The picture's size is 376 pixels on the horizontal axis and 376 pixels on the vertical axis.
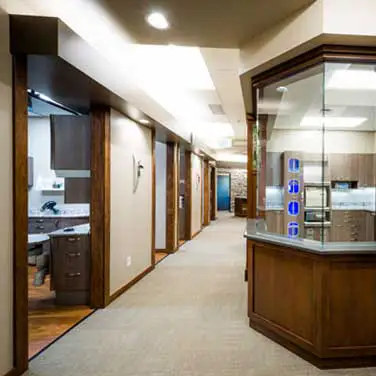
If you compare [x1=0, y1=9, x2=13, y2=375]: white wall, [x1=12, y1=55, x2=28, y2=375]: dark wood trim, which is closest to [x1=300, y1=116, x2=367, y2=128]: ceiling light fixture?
[x1=12, y1=55, x2=28, y2=375]: dark wood trim

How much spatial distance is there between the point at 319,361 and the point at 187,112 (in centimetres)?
578

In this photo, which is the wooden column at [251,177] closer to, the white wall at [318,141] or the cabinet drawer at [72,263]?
the white wall at [318,141]

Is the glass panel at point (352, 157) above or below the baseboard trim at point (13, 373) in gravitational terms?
above

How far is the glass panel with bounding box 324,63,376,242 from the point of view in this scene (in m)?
5.61

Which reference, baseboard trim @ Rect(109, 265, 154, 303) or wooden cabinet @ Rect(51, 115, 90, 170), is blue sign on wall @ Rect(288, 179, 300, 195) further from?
wooden cabinet @ Rect(51, 115, 90, 170)

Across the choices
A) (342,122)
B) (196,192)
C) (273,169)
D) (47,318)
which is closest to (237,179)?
(196,192)

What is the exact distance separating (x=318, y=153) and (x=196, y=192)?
4.88m

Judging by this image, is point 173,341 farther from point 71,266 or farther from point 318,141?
point 318,141

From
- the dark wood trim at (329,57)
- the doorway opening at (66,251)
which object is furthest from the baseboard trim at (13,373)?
the dark wood trim at (329,57)

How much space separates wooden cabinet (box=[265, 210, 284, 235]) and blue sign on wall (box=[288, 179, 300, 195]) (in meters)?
0.95

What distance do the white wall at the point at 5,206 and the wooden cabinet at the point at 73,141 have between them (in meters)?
1.85

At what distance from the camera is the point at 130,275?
521 cm

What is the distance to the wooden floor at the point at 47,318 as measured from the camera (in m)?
3.41

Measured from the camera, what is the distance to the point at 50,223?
6.80 meters
